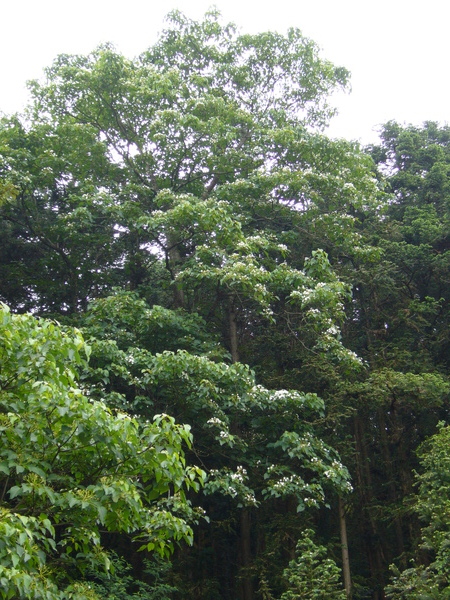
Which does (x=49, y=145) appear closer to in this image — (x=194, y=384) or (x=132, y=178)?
(x=132, y=178)

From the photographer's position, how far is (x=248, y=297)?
10055 mm

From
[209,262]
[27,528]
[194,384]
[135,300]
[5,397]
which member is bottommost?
[27,528]

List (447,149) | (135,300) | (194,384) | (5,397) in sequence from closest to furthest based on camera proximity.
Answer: (5,397)
(194,384)
(135,300)
(447,149)

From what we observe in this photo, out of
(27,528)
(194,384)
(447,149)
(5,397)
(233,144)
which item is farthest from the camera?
(447,149)

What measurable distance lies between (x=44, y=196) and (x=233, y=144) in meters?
3.52

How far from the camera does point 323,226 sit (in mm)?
11156

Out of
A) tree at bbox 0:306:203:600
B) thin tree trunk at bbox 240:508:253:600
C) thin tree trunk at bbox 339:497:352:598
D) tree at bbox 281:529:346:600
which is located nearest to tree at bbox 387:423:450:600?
tree at bbox 281:529:346:600

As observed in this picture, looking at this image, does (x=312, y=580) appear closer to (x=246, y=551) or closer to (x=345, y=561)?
(x=345, y=561)

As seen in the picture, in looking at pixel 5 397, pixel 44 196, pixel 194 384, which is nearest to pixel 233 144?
pixel 44 196

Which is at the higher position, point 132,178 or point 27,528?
point 132,178

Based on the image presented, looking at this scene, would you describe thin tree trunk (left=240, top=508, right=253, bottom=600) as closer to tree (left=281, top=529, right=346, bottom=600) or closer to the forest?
the forest

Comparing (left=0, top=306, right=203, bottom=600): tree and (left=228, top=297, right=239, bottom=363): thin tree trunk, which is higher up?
(left=228, top=297, right=239, bottom=363): thin tree trunk

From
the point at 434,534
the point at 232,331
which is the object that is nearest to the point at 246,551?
the point at 232,331

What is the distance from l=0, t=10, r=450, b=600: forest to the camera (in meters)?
8.05
